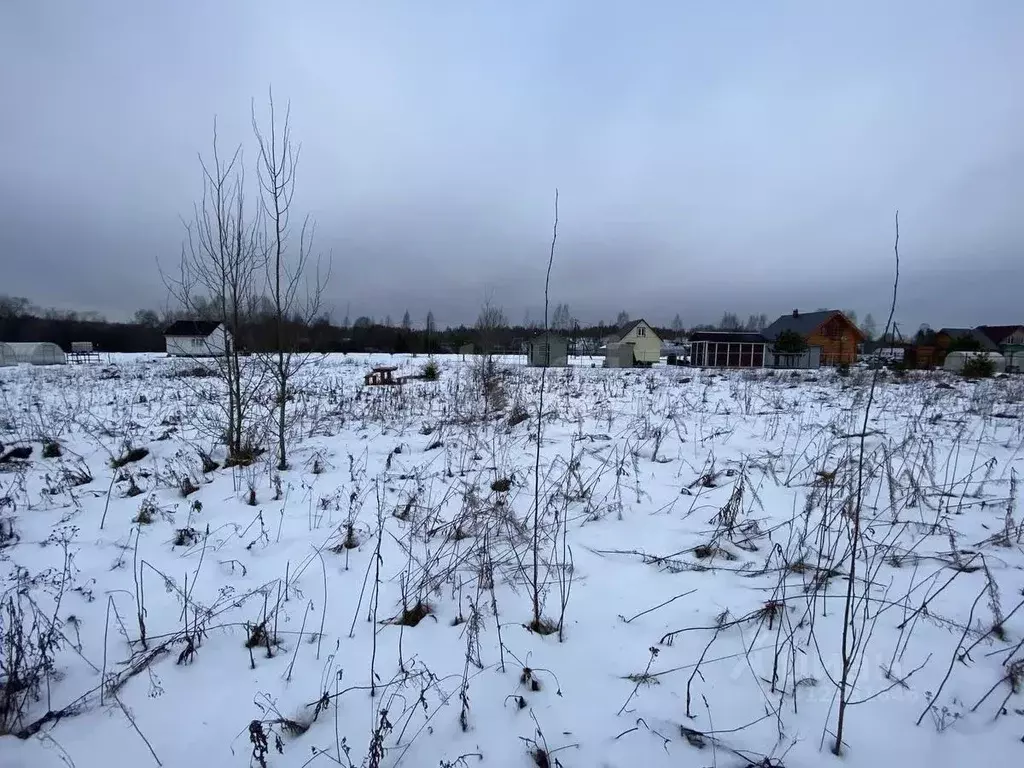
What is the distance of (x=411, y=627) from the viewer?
239 cm

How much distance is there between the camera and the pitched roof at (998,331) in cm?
5332

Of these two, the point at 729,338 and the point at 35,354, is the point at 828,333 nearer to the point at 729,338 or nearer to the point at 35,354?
the point at 729,338

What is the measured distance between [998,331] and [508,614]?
267ft

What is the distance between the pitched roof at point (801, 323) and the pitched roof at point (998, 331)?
3673 cm

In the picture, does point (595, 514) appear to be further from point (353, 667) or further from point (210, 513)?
point (210, 513)

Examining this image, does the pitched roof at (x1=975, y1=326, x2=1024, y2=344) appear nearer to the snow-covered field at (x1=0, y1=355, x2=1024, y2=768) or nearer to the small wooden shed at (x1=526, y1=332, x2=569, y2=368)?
the small wooden shed at (x1=526, y1=332, x2=569, y2=368)

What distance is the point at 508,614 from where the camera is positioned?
2471 mm

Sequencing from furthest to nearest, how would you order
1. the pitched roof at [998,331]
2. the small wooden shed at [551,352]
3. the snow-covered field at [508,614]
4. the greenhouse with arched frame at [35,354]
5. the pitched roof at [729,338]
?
the pitched roof at [998,331] → the pitched roof at [729,338] → the greenhouse with arched frame at [35,354] → the small wooden shed at [551,352] → the snow-covered field at [508,614]

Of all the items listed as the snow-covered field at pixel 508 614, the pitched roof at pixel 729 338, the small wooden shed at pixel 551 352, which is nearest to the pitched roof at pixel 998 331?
the pitched roof at pixel 729 338

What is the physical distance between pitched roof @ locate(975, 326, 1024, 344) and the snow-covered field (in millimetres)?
72351

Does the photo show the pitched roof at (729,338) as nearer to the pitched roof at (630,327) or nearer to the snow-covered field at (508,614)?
the pitched roof at (630,327)

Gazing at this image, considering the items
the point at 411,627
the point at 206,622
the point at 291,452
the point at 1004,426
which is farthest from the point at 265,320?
the point at 1004,426

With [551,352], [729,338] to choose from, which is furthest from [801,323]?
[551,352]

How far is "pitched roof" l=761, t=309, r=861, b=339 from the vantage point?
109ft
